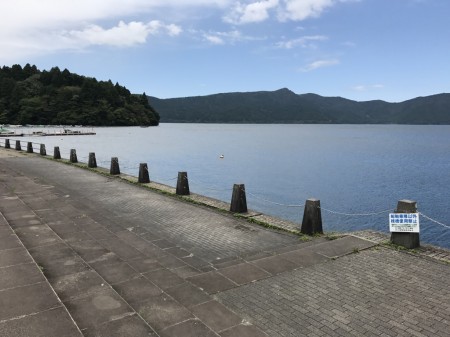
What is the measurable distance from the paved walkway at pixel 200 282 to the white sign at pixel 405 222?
1.96ft

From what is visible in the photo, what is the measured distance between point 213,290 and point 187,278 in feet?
2.25

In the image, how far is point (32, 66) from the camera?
179125 mm

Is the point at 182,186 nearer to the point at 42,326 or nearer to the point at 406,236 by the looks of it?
the point at 406,236

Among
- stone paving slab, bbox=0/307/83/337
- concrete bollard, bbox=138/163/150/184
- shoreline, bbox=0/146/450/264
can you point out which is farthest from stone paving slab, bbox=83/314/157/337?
concrete bollard, bbox=138/163/150/184

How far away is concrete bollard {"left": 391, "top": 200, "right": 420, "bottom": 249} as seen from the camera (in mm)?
8180

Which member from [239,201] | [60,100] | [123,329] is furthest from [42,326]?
[60,100]

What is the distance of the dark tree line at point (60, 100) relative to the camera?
141125 millimetres

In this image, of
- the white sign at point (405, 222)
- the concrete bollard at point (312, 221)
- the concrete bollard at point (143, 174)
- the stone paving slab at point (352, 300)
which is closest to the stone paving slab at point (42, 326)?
the stone paving slab at point (352, 300)

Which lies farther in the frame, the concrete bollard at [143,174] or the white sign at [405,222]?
the concrete bollard at [143,174]

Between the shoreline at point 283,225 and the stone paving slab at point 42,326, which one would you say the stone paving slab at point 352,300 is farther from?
the stone paving slab at point 42,326

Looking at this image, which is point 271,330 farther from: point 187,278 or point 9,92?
point 9,92

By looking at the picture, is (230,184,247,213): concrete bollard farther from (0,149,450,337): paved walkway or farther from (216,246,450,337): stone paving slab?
(216,246,450,337): stone paving slab

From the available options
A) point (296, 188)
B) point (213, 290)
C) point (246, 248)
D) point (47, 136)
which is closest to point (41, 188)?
point (246, 248)

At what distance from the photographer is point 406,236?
8.23m
